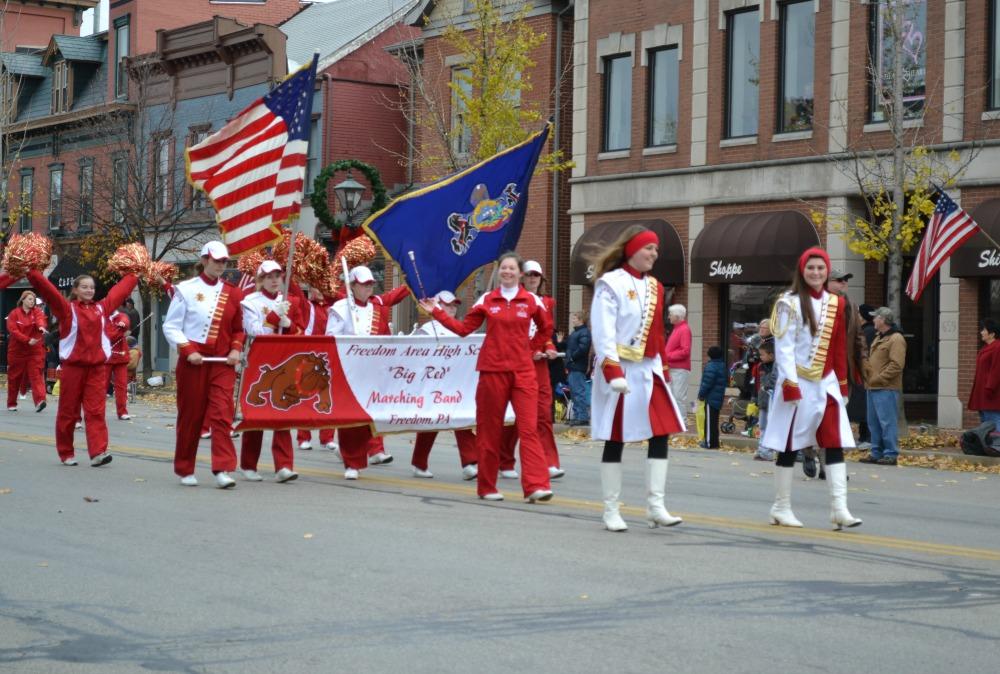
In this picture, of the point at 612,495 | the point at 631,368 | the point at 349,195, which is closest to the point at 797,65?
the point at 349,195

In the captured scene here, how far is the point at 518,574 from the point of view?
8461 mm

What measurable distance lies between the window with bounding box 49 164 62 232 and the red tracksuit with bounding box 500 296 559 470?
39.4 m

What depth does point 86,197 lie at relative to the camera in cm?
4256

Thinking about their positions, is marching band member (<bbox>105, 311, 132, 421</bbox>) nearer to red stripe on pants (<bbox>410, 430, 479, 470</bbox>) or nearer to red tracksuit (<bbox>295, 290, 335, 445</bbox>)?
red tracksuit (<bbox>295, 290, 335, 445</bbox>)

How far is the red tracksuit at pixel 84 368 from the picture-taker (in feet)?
48.3

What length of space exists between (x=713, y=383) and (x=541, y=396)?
696cm

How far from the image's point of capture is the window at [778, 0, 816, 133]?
2697 centimetres

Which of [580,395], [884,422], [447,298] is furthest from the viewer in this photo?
[580,395]

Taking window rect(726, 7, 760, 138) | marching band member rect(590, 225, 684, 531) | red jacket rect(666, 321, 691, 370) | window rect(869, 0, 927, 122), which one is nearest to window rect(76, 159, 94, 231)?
window rect(726, 7, 760, 138)

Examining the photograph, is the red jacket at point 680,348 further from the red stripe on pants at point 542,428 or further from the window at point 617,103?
the window at point 617,103

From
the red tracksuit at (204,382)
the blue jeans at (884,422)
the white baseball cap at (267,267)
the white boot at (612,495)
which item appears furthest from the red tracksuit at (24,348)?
the white boot at (612,495)

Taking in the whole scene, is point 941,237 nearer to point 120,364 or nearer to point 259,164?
point 259,164

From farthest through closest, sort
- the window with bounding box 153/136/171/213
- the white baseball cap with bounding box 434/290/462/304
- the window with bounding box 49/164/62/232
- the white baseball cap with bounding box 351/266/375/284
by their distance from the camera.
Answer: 1. the window with bounding box 49/164/62/232
2. the window with bounding box 153/136/171/213
3. the white baseball cap with bounding box 351/266/375/284
4. the white baseball cap with bounding box 434/290/462/304

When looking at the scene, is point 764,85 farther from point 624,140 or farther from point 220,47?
point 220,47
